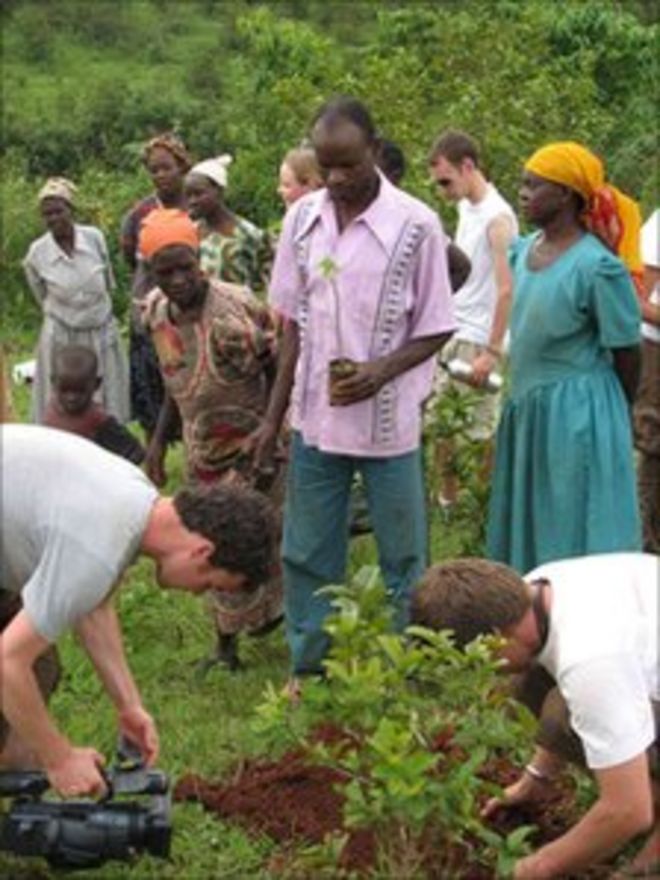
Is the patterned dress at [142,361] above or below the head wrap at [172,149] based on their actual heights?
below

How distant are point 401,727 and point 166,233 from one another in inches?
84.5

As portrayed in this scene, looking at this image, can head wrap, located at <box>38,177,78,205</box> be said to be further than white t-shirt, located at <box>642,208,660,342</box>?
Yes

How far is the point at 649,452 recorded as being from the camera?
20.8 feet

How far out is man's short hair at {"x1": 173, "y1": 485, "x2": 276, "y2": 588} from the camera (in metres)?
3.88

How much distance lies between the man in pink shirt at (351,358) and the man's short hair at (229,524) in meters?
1.09

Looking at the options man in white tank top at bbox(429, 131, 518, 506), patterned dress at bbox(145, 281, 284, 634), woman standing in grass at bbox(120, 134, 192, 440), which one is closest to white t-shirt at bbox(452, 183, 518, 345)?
man in white tank top at bbox(429, 131, 518, 506)

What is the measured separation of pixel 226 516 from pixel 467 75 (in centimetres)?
909

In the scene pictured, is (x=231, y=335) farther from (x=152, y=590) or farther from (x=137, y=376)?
(x=137, y=376)

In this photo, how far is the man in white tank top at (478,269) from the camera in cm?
675

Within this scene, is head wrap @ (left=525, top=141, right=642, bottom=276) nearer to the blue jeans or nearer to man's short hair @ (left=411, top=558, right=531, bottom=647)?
the blue jeans

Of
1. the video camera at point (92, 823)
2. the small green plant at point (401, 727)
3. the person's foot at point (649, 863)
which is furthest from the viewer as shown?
the person's foot at point (649, 863)

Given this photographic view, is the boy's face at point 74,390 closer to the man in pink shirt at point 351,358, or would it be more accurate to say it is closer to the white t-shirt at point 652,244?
the man in pink shirt at point 351,358

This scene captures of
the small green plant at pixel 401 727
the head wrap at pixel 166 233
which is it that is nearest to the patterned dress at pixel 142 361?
the head wrap at pixel 166 233

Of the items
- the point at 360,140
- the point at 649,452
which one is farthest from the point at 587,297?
the point at 649,452
